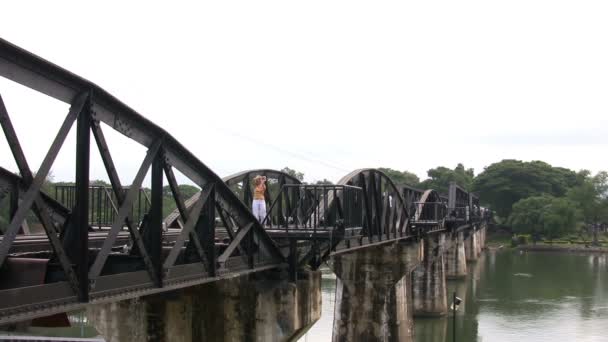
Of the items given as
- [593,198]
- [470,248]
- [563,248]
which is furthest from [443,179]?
[470,248]

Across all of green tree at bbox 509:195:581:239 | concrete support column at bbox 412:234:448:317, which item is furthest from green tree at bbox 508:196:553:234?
concrete support column at bbox 412:234:448:317

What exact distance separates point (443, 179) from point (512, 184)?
21.0 metres

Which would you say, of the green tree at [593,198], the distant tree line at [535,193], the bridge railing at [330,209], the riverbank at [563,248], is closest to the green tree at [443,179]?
the distant tree line at [535,193]

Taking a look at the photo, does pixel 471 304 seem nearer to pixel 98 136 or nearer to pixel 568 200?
pixel 98 136

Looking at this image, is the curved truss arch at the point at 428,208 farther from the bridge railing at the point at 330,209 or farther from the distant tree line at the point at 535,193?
the distant tree line at the point at 535,193

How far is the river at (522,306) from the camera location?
1568 inches

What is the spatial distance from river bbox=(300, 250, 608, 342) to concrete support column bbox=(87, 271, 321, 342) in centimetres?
2130

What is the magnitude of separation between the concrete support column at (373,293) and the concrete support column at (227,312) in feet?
48.0

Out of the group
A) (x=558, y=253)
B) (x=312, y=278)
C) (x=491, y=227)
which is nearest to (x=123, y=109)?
(x=312, y=278)

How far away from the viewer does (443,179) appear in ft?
472

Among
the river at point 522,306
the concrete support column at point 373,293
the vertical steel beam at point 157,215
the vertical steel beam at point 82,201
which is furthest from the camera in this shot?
the river at point 522,306

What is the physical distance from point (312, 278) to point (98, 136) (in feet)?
30.3

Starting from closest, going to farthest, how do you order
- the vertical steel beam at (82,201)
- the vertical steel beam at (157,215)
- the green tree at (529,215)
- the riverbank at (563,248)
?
1. the vertical steel beam at (82,201)
2. the vertical steel beam at (157,215)
3. the riverbank at (563,248)
4. the green tree at (529,215)

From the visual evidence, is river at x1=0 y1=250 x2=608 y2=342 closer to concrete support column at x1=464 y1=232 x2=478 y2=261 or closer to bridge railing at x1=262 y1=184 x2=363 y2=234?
concrete support column at x1=464 y1=232 x2=478 y2=261
